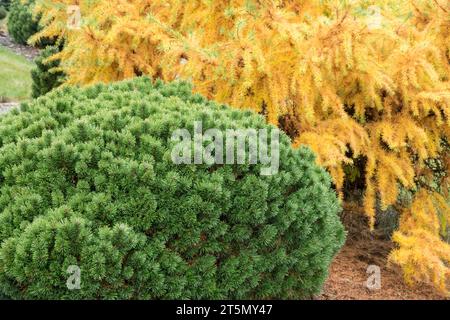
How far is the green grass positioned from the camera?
12305 millimetres

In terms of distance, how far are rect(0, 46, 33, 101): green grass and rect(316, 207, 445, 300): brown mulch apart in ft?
28.8

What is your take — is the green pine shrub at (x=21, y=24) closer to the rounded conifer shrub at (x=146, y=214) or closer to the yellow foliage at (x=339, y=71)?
Answer: the yellow foliage at (x=339, y=71)

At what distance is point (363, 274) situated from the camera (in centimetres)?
456

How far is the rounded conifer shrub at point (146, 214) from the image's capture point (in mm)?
2895

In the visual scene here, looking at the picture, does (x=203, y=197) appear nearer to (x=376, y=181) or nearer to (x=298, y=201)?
(x=298, y=201)

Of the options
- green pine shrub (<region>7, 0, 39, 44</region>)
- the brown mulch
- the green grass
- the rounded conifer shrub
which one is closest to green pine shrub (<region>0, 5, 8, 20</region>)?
green pine shrub (<region>7, 0, 39, 44</region>)

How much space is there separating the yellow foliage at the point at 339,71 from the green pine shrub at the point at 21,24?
41.3 ft

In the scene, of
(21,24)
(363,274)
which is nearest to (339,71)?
(363,274)

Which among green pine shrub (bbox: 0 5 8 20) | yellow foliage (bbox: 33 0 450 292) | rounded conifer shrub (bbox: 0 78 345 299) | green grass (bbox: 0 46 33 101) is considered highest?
green pine shrub (bbox: 0 5 8 20)

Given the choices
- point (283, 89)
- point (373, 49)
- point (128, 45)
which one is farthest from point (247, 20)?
point (128, 45)

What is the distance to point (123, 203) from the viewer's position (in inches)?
120

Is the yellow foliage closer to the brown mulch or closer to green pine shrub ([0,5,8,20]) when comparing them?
the brown mulch

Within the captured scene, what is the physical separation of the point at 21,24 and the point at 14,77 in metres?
4.00
